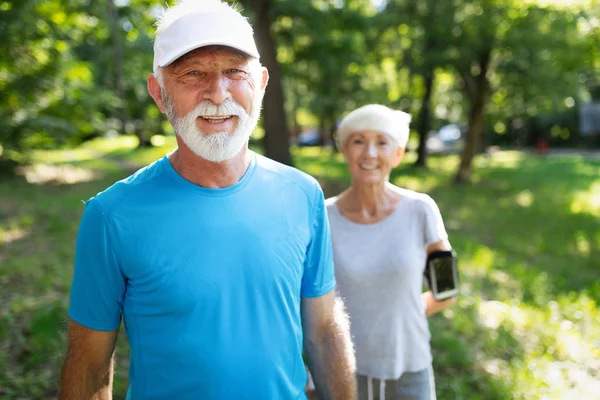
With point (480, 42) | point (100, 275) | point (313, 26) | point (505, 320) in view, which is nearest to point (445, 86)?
point (480, 42)

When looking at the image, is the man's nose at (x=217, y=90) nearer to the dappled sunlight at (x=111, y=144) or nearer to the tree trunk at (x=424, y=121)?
the tree trunk at (x=424, y=121)

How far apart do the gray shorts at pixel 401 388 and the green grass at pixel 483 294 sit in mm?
1342

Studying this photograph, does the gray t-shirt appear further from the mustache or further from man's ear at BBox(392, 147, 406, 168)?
the mustache

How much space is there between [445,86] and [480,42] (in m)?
18.1

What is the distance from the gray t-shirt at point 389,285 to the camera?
2.35 meters

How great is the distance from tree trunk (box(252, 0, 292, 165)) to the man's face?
926 centimetres

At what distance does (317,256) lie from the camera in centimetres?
181

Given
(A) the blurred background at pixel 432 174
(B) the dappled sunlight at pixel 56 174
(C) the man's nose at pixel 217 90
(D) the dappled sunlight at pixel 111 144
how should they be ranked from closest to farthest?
1. (C) the man's nose at pixel 217 90
2. (A) the blurred background at pixel 432 174
3. (B) the dappled sunlight at pixel 56 174
4. (D) the dappled sunlight at pixel 111 144

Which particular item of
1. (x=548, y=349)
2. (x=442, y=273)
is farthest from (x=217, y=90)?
(x=548, y=349)

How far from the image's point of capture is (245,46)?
159 cm

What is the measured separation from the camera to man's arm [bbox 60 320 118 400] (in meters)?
1.55

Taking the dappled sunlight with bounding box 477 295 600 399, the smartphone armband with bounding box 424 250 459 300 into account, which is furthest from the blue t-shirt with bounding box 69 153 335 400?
the dappled sunlight with bounding box 477 295 600 399

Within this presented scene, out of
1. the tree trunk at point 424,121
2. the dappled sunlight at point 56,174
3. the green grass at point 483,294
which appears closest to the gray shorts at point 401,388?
the green grass at point 483,294

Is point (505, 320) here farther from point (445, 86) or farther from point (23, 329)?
point (445, 86)
